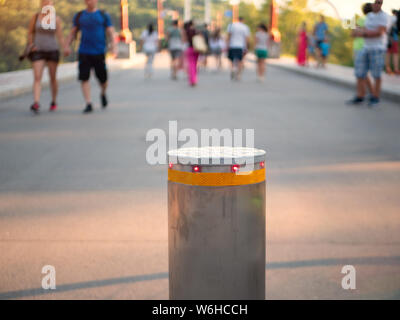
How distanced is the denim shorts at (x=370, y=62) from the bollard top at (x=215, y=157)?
1055 centimetres

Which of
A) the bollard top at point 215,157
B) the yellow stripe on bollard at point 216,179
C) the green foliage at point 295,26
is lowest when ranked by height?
the green foliage at point 295,26

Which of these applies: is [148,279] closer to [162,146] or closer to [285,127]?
[162,146]

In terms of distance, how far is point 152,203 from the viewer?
603 centimetres

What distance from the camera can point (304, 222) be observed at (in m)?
5.45

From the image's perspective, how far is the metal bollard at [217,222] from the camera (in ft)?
9.88

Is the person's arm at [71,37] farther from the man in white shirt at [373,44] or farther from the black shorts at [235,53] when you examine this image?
the black shorts at [235,53]

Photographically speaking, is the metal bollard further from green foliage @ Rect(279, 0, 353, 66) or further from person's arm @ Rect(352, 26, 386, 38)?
green foliage @ Rect(279, 0, 353, 66)

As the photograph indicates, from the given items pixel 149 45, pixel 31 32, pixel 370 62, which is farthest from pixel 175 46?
pixel 31 32
